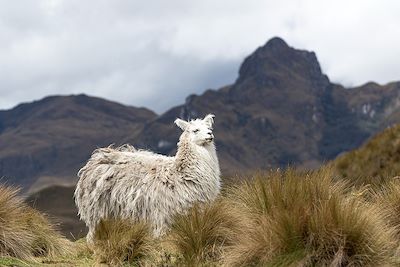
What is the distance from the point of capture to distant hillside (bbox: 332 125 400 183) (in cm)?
2000

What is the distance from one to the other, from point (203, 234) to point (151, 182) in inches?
109

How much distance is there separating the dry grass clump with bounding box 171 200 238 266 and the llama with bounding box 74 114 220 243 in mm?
1787

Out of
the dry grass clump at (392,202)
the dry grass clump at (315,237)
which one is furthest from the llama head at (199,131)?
the dry grass clump at (315,237)

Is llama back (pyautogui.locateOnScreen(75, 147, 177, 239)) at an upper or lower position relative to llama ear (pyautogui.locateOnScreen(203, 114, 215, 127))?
lower

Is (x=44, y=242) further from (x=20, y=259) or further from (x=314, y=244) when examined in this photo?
(x=314, y=244)

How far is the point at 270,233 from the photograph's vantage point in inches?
288

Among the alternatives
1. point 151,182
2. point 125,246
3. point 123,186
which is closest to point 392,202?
point 125,246

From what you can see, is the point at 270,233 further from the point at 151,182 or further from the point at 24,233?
the point at 151,182

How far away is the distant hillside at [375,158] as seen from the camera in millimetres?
20000

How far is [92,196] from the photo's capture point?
11867 millimetres

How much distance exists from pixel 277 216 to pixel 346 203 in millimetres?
852

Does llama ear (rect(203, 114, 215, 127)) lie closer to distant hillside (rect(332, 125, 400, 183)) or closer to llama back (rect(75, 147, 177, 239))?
llama back (rect(75, 147, 177, 239))

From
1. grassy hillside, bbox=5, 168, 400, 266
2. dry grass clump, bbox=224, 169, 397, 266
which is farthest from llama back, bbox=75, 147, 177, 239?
dry grass clump, bbox=224, 169, 397, 266

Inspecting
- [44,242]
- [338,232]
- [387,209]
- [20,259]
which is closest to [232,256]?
[338,232]
